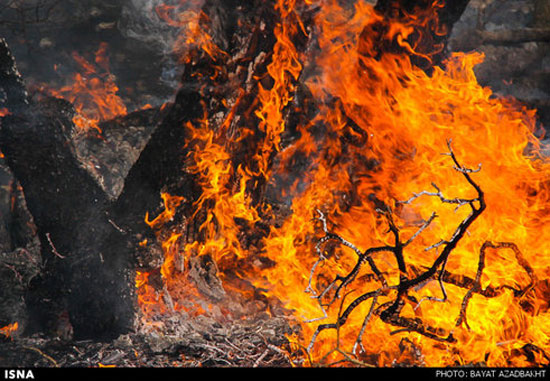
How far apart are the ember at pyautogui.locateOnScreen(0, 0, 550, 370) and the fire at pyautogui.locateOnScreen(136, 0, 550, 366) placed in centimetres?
2

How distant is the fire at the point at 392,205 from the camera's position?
125 inches

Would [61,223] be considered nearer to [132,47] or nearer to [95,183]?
[95,183]

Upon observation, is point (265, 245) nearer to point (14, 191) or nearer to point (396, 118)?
point (396, 118)

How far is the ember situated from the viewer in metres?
3.36

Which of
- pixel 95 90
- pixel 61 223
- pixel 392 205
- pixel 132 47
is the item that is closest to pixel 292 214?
pixel 392 205

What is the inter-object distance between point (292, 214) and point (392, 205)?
131cm

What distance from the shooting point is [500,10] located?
1182cm

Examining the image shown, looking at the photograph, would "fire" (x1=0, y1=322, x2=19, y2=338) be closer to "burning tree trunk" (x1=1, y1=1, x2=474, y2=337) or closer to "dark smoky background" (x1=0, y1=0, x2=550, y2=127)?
"burning tree trunk" (x1=1, y1=1, x2=474, y2=337)

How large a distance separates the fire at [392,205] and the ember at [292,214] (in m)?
0.02

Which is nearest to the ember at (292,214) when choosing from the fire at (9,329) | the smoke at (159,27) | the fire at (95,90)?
the fire at (9,329)

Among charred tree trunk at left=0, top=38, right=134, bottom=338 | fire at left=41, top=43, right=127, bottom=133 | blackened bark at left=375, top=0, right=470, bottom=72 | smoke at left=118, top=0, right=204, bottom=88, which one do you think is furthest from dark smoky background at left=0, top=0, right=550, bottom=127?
blackened bark at left=375, top=0, right=470, bottom=72

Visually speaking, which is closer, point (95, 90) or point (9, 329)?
point (9, 329)

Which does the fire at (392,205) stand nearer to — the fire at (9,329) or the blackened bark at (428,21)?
the blackened bark at (428,21)

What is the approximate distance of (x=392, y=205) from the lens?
498cm
